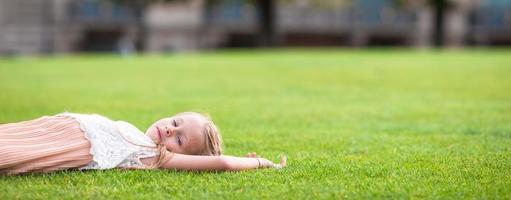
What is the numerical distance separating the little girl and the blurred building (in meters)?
28.6

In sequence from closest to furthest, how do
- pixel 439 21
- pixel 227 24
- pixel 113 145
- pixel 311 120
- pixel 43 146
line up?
pixel 43 146, pixel 113 145, pixel 311 120, pixel 439 21, pixel 227 24

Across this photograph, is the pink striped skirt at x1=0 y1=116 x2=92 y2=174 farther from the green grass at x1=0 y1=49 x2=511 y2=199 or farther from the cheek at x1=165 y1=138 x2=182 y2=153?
the cheek at x1=165 y1=138 x2=182 y2=153

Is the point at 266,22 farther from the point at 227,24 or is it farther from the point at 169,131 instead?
the point at 169,131

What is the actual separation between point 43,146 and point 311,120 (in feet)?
12.7

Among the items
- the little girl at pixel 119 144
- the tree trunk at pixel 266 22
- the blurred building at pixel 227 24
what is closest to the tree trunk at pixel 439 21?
the blurred building at pixel 227 24

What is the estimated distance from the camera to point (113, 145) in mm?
5129

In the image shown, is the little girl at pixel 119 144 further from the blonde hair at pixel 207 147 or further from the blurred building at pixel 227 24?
the blurred building at pixel 227 24

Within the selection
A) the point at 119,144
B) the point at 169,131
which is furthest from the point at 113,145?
the point at 169,131

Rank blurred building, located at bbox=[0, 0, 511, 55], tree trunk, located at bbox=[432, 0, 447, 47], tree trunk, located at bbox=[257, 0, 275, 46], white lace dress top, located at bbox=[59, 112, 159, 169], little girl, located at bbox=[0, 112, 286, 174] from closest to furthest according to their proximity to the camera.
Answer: little girl, located at bbox=[0, 112, 286, 174], white lace dress top, located at bbox=[59, 112, 159, 169], tree trunk, located at bbox=[257, 0, 275, 46], blurred building, located at bbox=[0, 0, 511, 55], tree trunk, located at bbox=[432, 0, 447, 47]

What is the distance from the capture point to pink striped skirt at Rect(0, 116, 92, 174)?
15.6 feet

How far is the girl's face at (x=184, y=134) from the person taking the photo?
5113mm

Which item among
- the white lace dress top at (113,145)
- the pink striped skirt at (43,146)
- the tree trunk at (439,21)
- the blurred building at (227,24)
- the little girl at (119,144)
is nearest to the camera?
the pink striped skirt at (43,146)

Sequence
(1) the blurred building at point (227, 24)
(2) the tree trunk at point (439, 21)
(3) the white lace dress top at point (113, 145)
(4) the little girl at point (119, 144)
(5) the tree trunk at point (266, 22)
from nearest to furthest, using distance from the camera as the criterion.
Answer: (4) the little girl at point (119, 144) < (3) the white lace dress top at point (113, 145) < (5) the tree trunk at point (266, 22) < (1) the blurred building at point (227, 24) < (2) the tree trunk at point (439, 21)

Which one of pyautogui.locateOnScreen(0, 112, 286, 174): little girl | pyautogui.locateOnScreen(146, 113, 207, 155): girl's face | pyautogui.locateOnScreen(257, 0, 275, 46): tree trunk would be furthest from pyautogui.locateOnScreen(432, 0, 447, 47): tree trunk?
pyautogui.locateOnScreen(146, 113, 207, 155): girl's face
